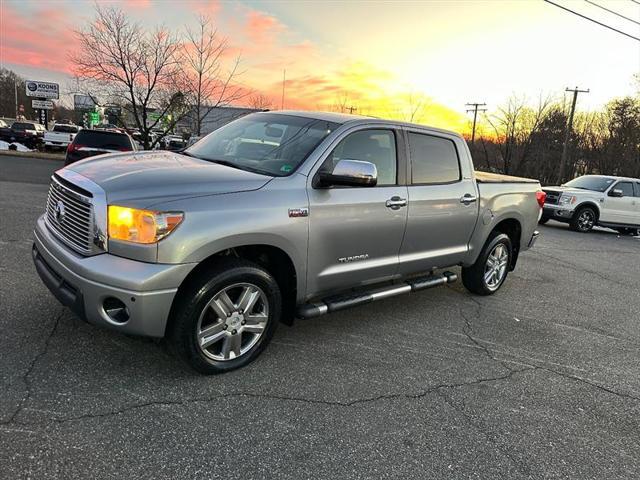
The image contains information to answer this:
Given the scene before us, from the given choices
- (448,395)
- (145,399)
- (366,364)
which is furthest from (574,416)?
(145,399)

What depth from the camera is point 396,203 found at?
4160 mm

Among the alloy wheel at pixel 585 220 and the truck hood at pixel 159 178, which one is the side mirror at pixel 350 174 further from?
the alloy wheel at pixel 585 220

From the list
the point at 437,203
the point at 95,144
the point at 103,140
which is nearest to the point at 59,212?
the point at 437,203

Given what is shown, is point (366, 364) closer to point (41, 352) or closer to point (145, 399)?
point (145, 399)

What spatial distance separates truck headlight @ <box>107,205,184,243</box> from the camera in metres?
2.83

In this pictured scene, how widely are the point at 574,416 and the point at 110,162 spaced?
3.90 meters

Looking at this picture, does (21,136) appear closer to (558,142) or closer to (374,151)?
(374,151)

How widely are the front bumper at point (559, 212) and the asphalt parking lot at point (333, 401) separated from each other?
34.4 ft

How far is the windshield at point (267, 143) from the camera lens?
3697 millimetres

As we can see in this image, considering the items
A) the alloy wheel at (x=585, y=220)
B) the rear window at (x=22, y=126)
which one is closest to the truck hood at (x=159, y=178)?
the alloy wheel at (x=585, y=220)

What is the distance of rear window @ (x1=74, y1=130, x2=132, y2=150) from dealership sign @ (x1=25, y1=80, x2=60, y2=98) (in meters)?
31.8

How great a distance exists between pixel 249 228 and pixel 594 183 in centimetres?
1553

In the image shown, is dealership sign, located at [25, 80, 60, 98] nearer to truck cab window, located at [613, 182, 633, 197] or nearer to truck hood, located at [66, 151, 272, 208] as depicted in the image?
truck cab window, located at [613, 182, 633, 197]

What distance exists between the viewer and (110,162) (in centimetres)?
357
